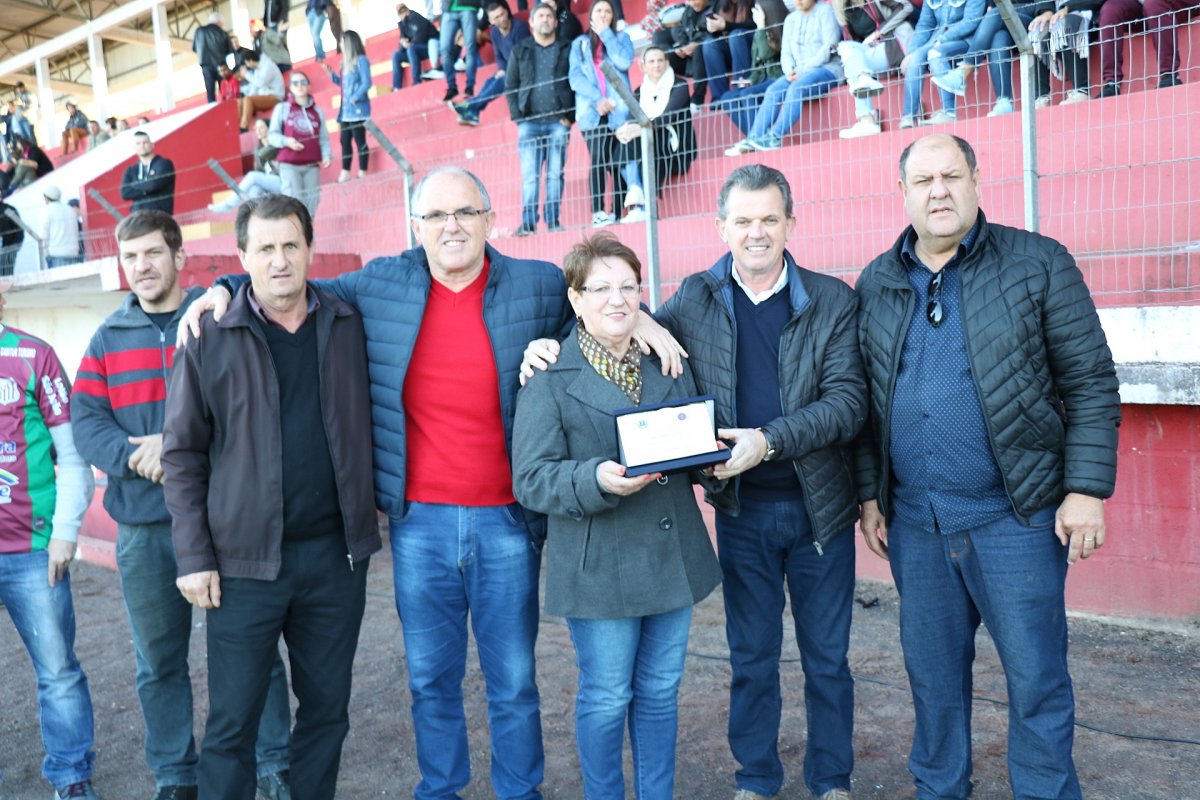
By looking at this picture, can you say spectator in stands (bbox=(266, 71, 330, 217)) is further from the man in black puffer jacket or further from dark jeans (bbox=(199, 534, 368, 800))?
the man in black puffer jacket

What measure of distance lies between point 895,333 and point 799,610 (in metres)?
0.95

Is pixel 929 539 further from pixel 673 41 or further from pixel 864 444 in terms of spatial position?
pixel 673 41

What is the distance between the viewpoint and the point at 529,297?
318 centimetres

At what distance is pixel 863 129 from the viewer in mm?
6363

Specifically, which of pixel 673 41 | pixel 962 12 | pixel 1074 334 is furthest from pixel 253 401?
pixel 673 41

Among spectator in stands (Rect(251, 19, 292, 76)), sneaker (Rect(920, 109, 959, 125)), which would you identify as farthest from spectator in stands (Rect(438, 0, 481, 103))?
sneaker (Rect(920, 109, 959, 125))

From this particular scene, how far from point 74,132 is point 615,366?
21303 mm

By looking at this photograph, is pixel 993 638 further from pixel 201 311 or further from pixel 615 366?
pixel 201 311

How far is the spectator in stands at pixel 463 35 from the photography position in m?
12.1

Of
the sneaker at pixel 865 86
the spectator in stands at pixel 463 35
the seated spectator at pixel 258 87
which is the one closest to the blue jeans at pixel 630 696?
the sneaker at pixel 865 86

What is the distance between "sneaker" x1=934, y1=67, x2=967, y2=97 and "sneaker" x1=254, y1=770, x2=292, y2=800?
16.6 feet

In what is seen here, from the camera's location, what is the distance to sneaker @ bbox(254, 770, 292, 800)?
11.5ft

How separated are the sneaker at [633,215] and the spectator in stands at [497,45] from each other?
3.88m

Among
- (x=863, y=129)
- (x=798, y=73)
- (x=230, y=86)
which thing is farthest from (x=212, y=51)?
(x=863, y=129)
